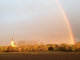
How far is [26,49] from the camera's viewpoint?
75.5 m

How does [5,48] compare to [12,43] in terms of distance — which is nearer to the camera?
[5,48]

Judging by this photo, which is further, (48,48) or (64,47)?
(48,48)

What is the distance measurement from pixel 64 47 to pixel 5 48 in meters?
19.9

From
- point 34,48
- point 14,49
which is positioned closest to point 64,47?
point 34,48

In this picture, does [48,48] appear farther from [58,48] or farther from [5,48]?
[5,48]

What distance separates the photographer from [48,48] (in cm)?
7750

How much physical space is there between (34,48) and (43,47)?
3597mm

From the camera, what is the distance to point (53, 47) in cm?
7538

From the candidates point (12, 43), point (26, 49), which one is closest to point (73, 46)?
A: point (26, 49)

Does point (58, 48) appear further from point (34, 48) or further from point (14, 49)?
point (14, 49)

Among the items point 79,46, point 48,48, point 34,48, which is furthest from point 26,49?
point 79,46

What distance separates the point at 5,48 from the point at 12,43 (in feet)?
21.8

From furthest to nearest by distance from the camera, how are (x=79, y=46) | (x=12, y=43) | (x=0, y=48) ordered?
(x=12, y=43)
(x=0, y=48)
(x=79, y=46)

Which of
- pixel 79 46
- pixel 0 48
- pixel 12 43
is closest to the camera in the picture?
pixel 79 46
